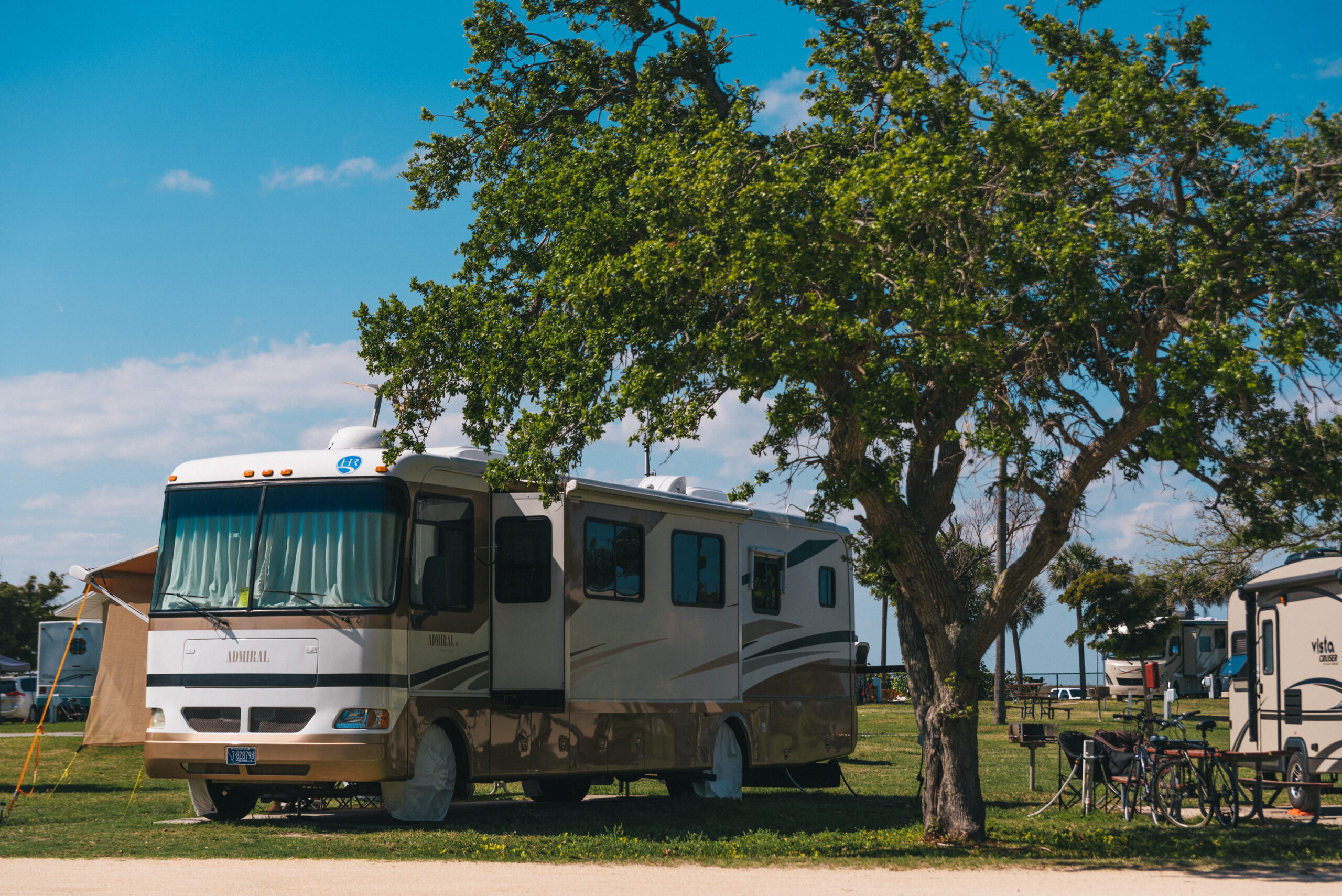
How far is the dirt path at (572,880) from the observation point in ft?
30.0

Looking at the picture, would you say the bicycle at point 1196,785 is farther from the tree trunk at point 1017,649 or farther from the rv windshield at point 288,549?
the tree trunk at point 1017,649

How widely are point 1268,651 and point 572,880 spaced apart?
10.2 m

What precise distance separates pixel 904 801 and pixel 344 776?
7443 mm

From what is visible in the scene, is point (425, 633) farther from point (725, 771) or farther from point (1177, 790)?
point (1177, 790)

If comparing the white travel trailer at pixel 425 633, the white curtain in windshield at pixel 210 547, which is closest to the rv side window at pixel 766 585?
the white travel trailer at pixel 425 633

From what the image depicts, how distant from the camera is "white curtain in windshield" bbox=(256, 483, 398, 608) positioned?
11852mm

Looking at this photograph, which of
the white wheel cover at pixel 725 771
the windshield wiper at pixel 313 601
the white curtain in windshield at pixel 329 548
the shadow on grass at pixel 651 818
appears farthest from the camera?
the white wheel cover at pixel 725 771

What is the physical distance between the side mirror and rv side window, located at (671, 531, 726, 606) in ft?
10.5

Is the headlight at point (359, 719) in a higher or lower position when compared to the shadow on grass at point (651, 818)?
higher

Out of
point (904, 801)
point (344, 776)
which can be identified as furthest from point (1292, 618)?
point (344, 776)

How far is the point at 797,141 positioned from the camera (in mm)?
12250

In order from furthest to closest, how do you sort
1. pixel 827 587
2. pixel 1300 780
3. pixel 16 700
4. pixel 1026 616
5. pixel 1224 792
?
pixel 1026 616, pixel 16 700, pixel 827 587, pixel 1300 780, pixel 1224 792

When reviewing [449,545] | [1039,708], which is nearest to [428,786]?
[449,545]

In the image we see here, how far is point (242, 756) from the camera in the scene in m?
11.8
